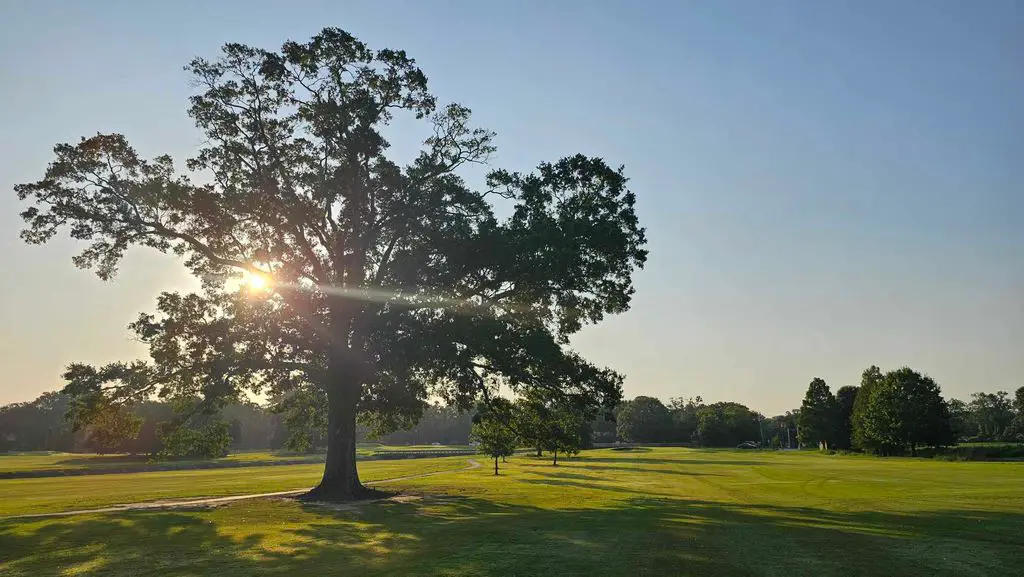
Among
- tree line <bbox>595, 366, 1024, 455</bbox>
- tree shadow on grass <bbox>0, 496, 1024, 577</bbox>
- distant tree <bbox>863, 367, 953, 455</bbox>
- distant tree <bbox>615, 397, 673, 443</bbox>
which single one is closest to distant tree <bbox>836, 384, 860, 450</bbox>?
tree line <bbox>595, 366, 1024, 455</bbox>

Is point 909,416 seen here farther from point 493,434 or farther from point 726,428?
point 493,434

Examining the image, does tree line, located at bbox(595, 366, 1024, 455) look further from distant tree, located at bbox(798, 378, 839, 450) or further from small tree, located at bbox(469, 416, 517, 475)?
small tree, located at bbox(469, 416, 517, 475)

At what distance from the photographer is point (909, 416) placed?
93.6 meters

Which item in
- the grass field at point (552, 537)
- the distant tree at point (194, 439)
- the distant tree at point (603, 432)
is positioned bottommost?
the distant tree at point (603, 432)

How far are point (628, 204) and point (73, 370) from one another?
2844cm

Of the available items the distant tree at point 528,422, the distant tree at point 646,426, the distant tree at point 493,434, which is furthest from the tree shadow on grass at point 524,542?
the distant tree at point 646,426

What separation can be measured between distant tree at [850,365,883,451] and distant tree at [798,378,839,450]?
6367mm

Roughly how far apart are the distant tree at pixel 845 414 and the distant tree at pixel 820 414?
691 millimetres

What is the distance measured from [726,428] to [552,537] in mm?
151686

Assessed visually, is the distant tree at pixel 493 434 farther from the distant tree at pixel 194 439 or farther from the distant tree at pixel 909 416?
the distant tree at pixel 909 416

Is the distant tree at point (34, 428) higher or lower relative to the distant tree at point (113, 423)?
lower

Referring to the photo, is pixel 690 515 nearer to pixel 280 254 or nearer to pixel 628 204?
pixel 628 204

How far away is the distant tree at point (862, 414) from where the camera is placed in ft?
338

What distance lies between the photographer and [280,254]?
34531 mm
